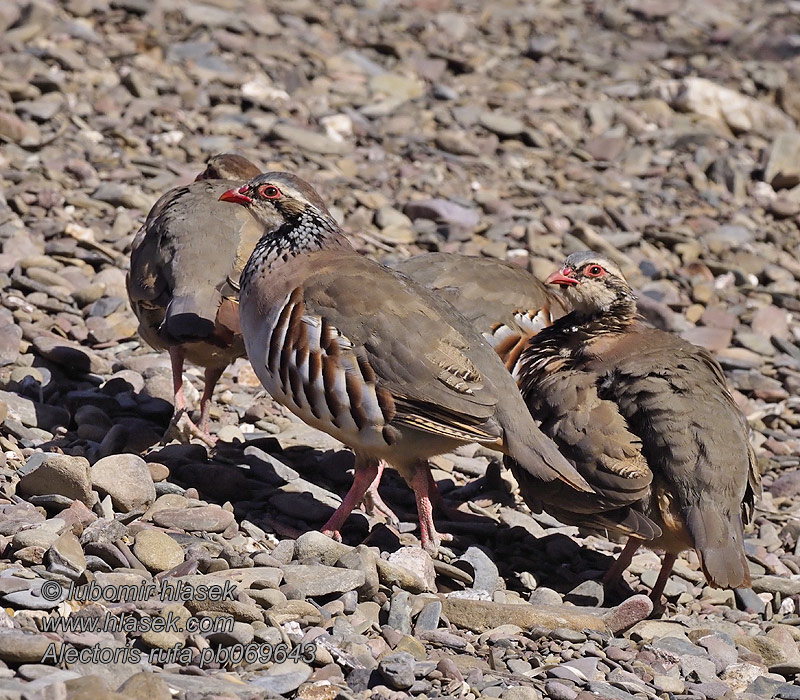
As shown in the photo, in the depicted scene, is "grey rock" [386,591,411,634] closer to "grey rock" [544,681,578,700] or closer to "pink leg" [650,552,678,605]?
"grey rock" [544,681,578,700]

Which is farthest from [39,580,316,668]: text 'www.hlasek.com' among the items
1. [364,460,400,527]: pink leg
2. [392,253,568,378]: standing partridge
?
[392,253,568,378]: standing partridge

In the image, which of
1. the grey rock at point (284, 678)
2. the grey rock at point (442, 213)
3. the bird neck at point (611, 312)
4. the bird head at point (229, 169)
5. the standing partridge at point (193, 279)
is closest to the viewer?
the grey rock at point (284, 678)

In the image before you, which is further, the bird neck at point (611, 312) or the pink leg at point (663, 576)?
the bird neck at point (611, 312)

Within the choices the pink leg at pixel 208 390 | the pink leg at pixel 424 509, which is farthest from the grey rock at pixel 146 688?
the pink leg at pixel 208 390

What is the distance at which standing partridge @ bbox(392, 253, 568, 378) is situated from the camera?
274 inches

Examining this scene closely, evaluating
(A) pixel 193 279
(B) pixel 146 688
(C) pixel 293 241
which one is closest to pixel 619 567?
(C) pixel 293 241

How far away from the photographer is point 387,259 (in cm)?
918

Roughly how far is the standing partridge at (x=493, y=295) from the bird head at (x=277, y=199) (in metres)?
0.92

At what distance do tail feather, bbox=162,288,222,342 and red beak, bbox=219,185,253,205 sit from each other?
51 cm

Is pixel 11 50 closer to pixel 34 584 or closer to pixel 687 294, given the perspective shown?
pixel 687 294

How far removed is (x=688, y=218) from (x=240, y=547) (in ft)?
22.8

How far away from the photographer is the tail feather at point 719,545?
5.26 metres

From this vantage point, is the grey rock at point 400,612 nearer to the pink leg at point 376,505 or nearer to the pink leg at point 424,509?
the pink leg at point 424,509

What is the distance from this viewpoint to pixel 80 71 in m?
10.7
